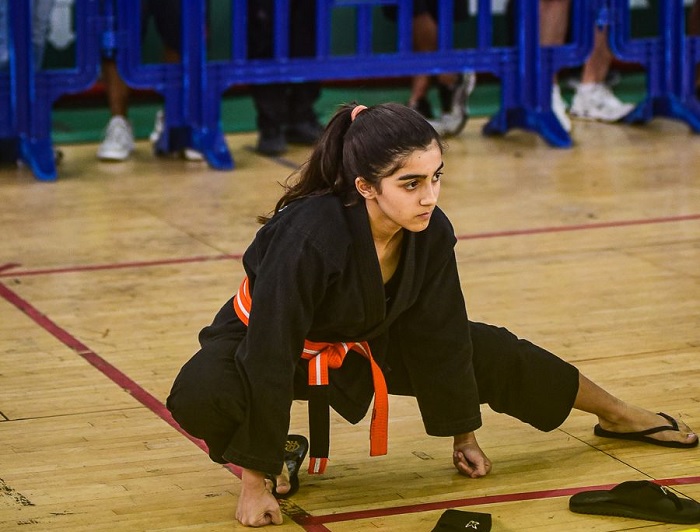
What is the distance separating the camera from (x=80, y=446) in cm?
285

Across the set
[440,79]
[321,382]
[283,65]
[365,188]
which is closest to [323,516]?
[321,382]

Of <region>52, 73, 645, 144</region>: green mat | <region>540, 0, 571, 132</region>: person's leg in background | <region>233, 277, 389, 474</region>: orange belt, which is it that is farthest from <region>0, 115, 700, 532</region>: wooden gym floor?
<region>540, 0, 571, 132</region>: person's leg in background

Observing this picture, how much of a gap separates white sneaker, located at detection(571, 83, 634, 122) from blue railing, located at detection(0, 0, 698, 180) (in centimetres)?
20

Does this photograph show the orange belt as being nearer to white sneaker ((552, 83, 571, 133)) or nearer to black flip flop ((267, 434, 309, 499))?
black flip flop ((267, 434, 309, 499))

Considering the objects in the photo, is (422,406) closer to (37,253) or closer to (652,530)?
(652,530)

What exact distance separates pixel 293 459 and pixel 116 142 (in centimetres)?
353

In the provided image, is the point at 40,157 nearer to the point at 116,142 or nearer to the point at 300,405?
the point at 116,142

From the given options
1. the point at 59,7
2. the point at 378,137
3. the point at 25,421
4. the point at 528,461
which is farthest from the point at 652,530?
the point at 59,7

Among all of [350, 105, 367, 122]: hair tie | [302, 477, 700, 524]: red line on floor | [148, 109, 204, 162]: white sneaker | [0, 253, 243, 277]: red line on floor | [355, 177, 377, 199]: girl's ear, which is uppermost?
[350, 105, 367, 122]: hair tie

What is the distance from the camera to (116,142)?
5949mm

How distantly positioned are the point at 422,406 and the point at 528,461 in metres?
0.28

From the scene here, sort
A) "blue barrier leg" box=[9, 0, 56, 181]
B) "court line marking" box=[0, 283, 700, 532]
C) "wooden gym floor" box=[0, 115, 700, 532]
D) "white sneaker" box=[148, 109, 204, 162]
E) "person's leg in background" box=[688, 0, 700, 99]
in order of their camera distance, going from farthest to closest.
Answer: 1. "person's leg in background" box=[688, 0, 700, 99]
2. "white sneaker" box=[148, 109, 204, 162]
3. "blue barrier leg" box=[9, 0, 56, 181]
4. "wooden gym floor" box=[0, 115, 700, 532]
5. "court line marking" box=[0, 283, 700, 532]

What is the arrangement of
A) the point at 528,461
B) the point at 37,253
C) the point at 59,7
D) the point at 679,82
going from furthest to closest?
the point at 59,7 < the point at 679,82 < the point at 37,253 < the point at 528,461

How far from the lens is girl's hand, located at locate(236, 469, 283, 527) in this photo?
243 cm
